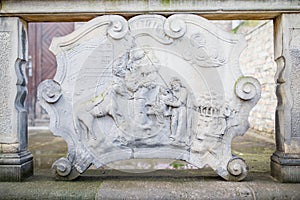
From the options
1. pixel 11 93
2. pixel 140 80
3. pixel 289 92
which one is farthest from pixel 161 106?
pixel 11 93

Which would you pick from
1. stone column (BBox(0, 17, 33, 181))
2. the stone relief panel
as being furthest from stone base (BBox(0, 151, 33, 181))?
the stone relief panel

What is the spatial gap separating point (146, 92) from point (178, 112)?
325 millimetres

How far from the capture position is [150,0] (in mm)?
2672

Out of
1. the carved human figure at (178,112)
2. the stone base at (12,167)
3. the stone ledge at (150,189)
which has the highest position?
the carved human figure at (178,112)

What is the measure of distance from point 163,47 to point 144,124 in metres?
0.68

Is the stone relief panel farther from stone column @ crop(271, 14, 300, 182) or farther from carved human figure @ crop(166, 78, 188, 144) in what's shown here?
stone column @ crop(271, 14, 300, 182)

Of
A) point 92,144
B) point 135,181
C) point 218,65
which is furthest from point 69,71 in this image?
point 218,65

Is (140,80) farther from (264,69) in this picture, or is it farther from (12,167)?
(264,69)

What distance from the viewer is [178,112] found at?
2.61 m

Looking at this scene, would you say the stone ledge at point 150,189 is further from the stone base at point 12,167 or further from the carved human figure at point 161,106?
the carved human figure at point 161,106

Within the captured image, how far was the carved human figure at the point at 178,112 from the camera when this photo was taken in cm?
260

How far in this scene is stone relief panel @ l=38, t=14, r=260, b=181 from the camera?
2.60 m

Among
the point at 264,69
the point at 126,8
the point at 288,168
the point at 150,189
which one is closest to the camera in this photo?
the point at 150,189

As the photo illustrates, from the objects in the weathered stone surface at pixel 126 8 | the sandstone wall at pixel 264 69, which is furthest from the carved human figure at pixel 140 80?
the sandstone wall at pixel 264 69
